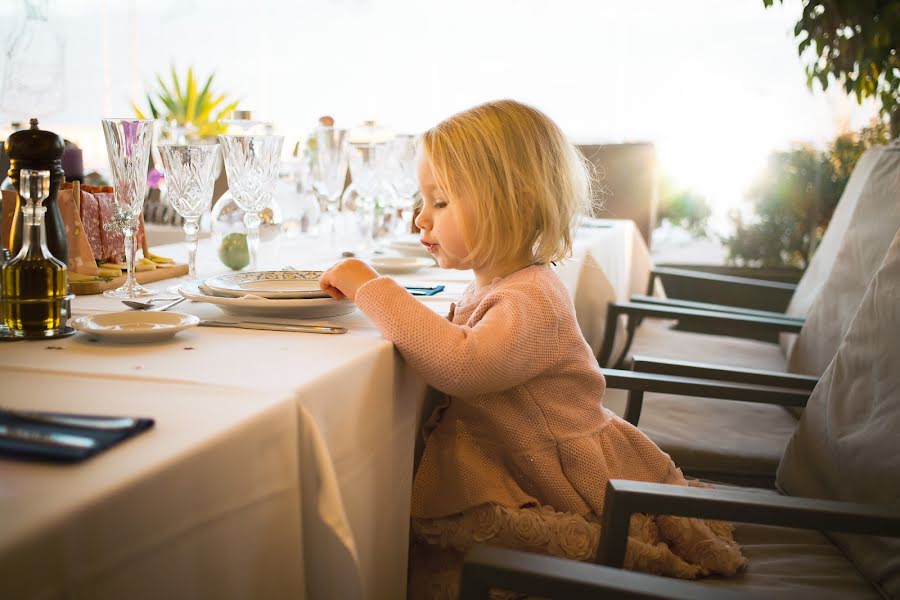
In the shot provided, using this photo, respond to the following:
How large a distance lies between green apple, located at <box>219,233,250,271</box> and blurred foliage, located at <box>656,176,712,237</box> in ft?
15.6

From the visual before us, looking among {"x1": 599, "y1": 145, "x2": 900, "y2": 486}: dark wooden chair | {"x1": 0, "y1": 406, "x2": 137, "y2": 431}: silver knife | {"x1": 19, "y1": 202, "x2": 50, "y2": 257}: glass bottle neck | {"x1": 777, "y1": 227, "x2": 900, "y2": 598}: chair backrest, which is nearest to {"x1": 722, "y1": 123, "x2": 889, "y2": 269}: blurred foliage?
{"x1": 599, "y1": 145, "x2": 900, "y2": 486}: dark wooden chair

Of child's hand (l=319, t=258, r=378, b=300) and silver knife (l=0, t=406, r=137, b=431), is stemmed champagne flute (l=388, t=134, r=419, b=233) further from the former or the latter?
silver knife (l=0, t=406, r=137, b=431)

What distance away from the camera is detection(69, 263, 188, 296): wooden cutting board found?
1.30 m

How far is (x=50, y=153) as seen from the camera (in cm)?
94

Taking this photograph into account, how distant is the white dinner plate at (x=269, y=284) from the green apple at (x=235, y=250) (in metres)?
0.34

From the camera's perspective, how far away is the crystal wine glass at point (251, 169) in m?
1.49

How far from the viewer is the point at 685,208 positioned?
5996 millimetres

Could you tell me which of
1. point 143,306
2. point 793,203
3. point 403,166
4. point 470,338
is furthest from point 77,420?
point 793,203

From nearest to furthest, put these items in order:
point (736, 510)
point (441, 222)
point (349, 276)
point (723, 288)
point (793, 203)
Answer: point (736, 510)
point (349, 276)
point (441, 222)
point (723, 288)
point (793, 203)

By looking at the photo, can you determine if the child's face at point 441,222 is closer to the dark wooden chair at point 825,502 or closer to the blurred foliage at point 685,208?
the dark wooden chair at point 825,502

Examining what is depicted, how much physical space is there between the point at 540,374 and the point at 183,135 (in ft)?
4.23

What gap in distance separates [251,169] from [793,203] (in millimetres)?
4405

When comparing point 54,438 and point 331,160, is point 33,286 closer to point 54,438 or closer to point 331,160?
point 54,438

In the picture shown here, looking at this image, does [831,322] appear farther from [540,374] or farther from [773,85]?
[773,85]
